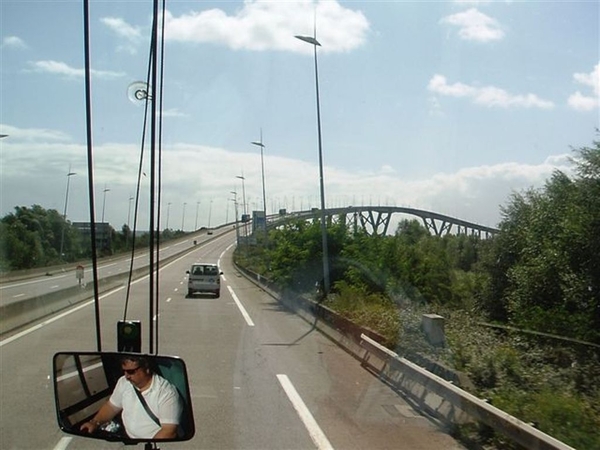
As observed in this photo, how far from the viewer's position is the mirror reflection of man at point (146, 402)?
13.3 ft

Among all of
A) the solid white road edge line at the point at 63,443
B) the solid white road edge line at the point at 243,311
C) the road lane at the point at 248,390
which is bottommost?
the solid white road edge line at the point at 243,311

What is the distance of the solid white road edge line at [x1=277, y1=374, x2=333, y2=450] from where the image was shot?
29.6 feet

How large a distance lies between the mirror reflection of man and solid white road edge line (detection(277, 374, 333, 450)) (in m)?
4.88

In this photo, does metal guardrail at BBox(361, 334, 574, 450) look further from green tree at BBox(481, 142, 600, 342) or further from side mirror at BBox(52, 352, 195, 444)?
green tree at BBox(481, 142, 600, 342)

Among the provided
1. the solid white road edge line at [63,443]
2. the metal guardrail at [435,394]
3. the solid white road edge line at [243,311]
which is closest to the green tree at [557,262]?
the metal guardrail at [435,394]

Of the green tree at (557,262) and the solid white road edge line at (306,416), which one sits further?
the green tree at (557,262)

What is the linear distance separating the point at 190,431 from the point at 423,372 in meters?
8.33

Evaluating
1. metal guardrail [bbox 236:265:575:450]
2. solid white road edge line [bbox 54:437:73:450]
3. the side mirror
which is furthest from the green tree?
the side mirror

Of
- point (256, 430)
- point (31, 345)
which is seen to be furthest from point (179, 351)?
point (256, 430)

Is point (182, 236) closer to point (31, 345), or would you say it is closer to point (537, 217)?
point (537, 217)

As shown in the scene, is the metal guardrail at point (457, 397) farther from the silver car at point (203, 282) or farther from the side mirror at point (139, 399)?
the silver car at point (203, 282)

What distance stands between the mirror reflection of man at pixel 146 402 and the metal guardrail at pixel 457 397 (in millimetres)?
4241

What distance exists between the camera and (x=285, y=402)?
460 inches

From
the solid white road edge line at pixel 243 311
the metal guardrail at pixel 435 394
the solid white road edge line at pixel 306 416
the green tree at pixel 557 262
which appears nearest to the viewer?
the metal guardrail at pixel 435 394
